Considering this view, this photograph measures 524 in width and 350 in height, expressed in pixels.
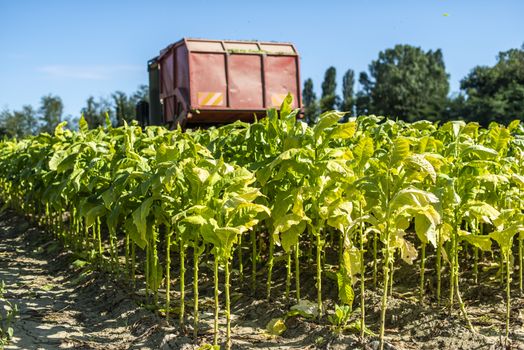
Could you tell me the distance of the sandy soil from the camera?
149 inches

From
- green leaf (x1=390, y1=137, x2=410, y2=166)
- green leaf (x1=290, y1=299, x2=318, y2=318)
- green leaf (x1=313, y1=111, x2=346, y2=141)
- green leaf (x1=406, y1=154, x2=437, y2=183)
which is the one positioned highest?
green leaf (x1=313, y1=111, x2=346, y2=141)

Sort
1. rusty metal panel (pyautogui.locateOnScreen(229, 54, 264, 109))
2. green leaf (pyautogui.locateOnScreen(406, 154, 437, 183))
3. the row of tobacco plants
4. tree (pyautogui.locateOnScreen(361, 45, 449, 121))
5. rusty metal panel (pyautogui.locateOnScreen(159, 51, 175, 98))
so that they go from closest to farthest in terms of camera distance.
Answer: green leaf (pyautogui.locateOnScreen(406, 154, 437, 183)), the row of tobacco plants, rusty metal panel (pyautogui.locateOnScreen(229, 54, 264, 109)), rusty metal panel (pyautogui.locateOnScreen(159, 51, 175, 98)), tree (pyautogui.locateOnScreen(361, 45, 449, 121))

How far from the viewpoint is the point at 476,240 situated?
3760 mm

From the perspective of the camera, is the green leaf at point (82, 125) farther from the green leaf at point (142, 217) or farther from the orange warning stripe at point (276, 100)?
the orange warning stripe at point (276, 100)

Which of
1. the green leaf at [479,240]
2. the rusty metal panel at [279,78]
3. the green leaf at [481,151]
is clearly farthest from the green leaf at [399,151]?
the rusty metal panel at [279,78]

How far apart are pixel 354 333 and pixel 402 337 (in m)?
0.34

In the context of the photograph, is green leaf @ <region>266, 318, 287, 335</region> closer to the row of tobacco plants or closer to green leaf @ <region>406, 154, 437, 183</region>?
the row of tobacco plants

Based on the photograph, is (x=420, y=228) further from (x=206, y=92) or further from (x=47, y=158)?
(x=206, y=92)

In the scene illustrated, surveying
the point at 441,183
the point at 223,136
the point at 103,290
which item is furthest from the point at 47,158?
the point at 441,183

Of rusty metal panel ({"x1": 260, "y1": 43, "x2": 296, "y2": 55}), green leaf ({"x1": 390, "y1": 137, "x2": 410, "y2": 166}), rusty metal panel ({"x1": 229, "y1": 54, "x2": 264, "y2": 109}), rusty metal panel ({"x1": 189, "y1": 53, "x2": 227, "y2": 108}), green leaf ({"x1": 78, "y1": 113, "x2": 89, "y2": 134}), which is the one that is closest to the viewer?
green leaf ({"x1": 390, "y1": 137, "x2": 410, "y2": 166})

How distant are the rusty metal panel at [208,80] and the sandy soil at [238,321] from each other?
5.59 metres

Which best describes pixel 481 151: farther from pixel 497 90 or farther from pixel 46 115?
pixel 46 115

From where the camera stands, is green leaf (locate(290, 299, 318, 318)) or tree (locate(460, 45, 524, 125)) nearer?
green leaf (locate(290, 299, 318, 318))

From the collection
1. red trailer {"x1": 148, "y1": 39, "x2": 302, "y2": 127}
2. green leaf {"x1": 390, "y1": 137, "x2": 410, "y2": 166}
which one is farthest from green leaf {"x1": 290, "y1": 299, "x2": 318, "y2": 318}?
red trailer {"x1": 148, "y1": 39, "x2": 302, "y2": 127}
